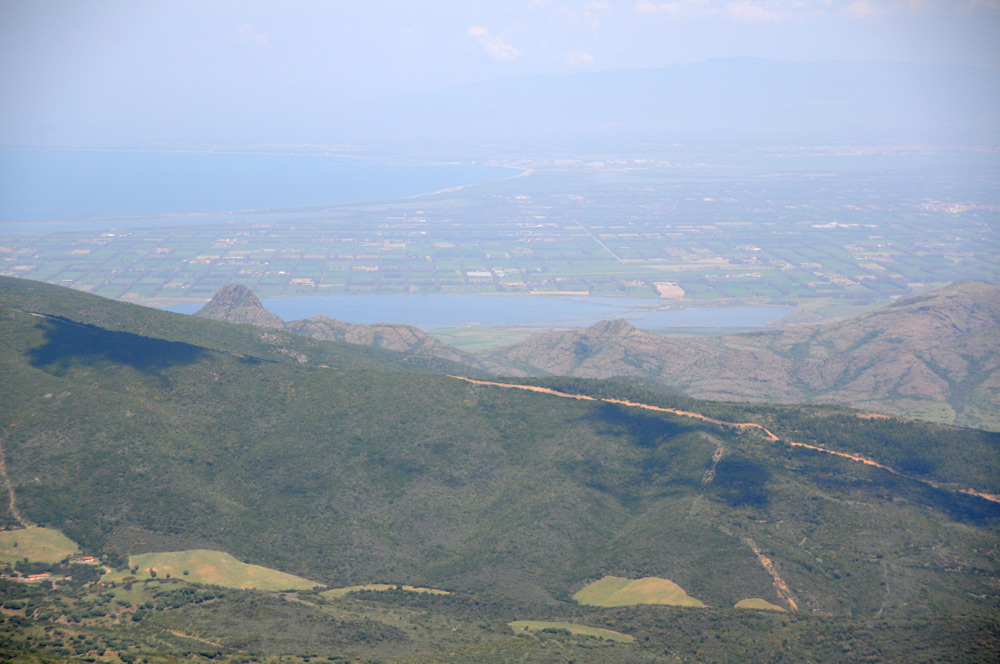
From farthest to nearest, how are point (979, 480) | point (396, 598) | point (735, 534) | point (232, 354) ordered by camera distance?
point (232, 354) < point (979, 480) < point (735, 534) < point (396, 598)

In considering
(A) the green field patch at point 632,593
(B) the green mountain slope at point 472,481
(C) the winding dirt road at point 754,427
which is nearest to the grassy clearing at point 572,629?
(B) the green mountain slope at point 472,481

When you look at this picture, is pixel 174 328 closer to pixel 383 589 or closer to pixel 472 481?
pixel 472 481

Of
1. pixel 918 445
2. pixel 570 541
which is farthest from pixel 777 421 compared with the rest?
pixel 570 541

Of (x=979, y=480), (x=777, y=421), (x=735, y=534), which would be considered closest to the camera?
(x=735, y=534)

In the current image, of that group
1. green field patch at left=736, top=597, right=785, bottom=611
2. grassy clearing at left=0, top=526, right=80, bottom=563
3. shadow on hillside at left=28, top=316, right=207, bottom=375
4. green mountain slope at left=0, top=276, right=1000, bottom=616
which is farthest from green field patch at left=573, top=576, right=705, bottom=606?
shadow on hillside at left=28, top=316, right=207, bottom=375

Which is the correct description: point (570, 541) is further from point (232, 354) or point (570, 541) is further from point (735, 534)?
point (232, 354)

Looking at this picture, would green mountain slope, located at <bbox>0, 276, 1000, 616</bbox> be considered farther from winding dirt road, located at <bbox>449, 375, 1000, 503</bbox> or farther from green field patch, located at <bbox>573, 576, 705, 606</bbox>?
green field patch, located at <bbox>573, 576, 705, 606</bbox>

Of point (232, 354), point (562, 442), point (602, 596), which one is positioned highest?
point (232, 354)
